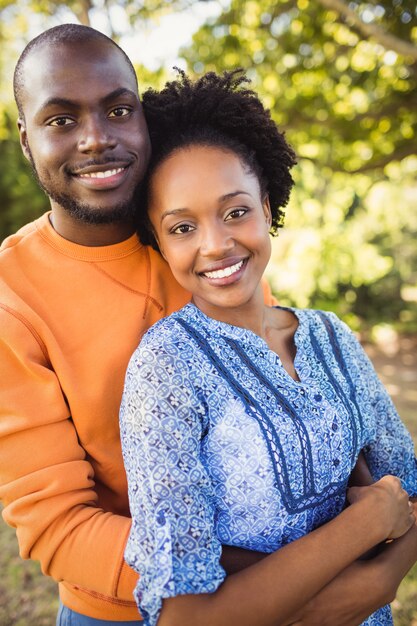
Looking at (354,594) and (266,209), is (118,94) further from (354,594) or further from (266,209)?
(354,594)

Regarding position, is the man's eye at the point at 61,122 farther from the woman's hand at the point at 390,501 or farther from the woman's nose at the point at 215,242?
the woman's hand at the point at 390,501

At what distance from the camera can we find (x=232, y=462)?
146 centimetres

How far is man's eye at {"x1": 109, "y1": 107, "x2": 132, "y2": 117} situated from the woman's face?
238mm

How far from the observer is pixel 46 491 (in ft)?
5.02

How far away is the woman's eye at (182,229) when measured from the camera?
1.66 meters

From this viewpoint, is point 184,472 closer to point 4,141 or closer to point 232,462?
point 232,462

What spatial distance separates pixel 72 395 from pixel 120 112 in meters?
0.93

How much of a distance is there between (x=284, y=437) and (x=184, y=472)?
324 millimetres

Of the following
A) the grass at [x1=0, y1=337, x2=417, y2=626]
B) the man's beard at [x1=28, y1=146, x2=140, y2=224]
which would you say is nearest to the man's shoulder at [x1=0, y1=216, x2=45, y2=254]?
the man's beard at [x1=28, y1=146, x2=140, y2=224]

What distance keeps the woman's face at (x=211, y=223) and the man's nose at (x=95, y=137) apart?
0.58ft

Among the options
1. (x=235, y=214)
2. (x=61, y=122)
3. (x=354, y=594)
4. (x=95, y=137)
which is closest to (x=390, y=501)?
(x=354, y=594)

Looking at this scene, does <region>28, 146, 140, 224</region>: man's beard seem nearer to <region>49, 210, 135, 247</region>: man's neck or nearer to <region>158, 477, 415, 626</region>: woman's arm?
<region>49, 210, 135, 247</region>: man's neck

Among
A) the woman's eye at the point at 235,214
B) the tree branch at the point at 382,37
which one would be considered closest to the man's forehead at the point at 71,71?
the woman's eye at the point at 235,214

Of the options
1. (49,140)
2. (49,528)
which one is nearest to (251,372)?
(49,528)
